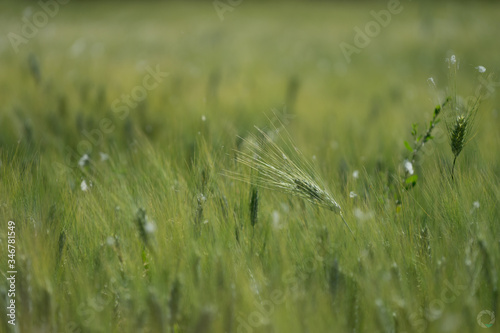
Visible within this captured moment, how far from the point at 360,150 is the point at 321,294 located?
156cm

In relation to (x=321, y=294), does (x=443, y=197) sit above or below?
above

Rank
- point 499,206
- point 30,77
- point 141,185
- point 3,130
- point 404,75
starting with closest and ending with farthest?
point 499,206, point 141,185, point 3,130, point 30,77, point 404,75

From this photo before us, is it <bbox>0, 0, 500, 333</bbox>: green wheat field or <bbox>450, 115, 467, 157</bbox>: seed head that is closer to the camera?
<bbox>0, 0, 500, 333</bbox>: green wheat field

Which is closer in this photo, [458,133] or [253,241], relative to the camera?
[253,241]

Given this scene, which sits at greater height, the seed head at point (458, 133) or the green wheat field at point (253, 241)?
the seed head at point (458, 133)

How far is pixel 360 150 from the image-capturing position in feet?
8.31

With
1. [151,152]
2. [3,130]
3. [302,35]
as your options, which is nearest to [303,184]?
[151,152]

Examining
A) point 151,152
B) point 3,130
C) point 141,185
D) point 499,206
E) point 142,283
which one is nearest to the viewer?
point 142,283

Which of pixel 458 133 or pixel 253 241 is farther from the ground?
pixel 458 133

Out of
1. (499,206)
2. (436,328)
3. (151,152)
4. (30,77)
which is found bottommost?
(436,328)

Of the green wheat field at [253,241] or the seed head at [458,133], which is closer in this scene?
the green wheat field at [253,241]

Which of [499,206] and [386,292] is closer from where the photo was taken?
[386,292]

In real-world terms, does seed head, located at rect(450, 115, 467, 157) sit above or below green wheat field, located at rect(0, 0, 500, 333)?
above

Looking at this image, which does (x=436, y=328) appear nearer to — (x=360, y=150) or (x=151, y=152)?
(x=151, y=152)
